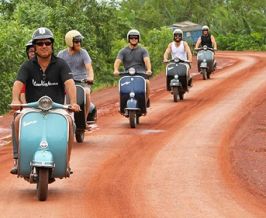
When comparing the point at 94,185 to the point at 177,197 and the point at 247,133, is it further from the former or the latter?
the point at 247,133

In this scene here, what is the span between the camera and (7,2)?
46.7 m

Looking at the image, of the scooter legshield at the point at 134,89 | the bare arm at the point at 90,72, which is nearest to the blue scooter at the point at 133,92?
the scooter legshield at the point at 134,89

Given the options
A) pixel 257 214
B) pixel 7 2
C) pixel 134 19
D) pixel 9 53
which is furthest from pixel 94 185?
pixel 134 19

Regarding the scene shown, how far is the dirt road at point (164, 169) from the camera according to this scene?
9.05m

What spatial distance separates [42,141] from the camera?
9.53m

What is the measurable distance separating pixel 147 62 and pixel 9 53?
14.7 m

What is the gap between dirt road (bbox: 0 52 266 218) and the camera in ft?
29.7

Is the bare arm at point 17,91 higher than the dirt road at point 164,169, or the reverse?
the bare arm at point 17,91

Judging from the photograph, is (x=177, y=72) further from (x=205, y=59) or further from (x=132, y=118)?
(x=205, y=59)

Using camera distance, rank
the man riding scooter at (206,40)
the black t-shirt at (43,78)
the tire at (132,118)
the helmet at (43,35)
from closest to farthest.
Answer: the helmet at (43,35) → the black t-shirt at (43,78) → the tire at (132,118) → the man riding scooter at (206,40)

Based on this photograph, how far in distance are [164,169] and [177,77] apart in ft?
38.2

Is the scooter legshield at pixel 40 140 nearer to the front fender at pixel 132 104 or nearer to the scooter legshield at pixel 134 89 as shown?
the front fender at pixel 132 104

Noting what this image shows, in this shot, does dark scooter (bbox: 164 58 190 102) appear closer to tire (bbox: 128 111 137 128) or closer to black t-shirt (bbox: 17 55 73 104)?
tire (bbox: 128 111 137 128)

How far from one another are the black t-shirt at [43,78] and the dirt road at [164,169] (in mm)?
1190
